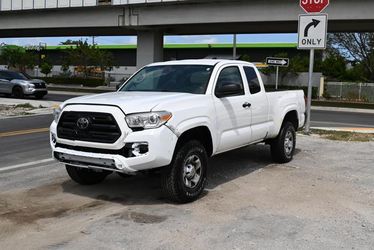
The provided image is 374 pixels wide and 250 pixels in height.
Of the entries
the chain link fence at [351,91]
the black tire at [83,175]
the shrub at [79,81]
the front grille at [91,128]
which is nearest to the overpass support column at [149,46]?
the chain link fence at [351,91]

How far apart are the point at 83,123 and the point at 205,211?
6.08 ft

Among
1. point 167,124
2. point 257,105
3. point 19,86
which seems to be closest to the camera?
point 167,124

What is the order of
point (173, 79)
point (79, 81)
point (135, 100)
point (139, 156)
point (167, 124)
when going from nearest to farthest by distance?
point (139, 156) < point (167, 124) < point (135, 100) < point (173, 79) < point (79, 81)

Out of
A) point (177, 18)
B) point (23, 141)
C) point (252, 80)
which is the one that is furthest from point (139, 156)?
point (177, 18)

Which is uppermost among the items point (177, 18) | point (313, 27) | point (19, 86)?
point (177, 18)

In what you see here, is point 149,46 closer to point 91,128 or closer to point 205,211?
point 91,128

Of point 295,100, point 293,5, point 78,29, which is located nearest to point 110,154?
point 295,100

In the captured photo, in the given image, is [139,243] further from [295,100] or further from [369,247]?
[295,100]

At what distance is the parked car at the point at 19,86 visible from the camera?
2833 cm

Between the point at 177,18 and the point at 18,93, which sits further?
the point at 177,18

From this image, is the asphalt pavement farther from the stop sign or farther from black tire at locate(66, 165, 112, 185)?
the stop sign

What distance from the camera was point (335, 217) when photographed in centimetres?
611

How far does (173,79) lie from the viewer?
7.68 meters

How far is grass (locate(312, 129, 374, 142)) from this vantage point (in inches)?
515
